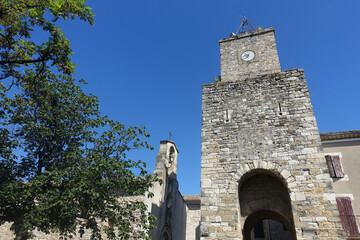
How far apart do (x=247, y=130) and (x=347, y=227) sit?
565 cm

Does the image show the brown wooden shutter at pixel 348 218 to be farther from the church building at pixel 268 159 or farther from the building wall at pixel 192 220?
the building wall at pixel 192 220

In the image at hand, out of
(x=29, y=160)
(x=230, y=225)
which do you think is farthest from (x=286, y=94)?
(x=29, y=160)

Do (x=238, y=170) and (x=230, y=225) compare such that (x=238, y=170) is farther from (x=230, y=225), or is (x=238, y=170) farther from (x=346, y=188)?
(x=346, y=188)

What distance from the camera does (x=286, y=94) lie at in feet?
26.6

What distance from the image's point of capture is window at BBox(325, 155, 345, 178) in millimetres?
10117

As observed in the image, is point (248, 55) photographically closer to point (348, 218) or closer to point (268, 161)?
point (268, 161)

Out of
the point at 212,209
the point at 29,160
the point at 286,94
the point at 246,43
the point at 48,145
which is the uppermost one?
the point at 246,43

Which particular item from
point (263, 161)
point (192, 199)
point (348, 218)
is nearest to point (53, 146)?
point (263, 161)

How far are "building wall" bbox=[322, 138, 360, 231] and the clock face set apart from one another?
5.32 m

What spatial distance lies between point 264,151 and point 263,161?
0.33 meters

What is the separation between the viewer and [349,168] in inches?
401

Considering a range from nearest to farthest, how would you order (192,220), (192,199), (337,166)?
(337,166)
(192,220)
(192,199)

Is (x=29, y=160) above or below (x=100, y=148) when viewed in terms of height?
below

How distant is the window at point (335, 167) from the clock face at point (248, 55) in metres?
5.70
